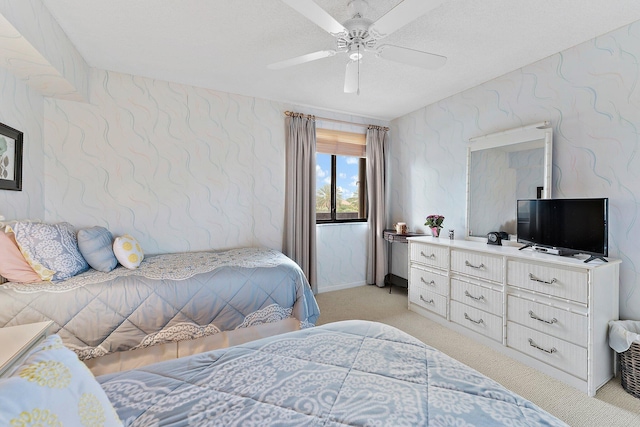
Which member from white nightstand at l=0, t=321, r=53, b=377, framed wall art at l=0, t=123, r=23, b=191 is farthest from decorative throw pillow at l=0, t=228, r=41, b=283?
white nightstand at l=0, t=321, r=53, b=377

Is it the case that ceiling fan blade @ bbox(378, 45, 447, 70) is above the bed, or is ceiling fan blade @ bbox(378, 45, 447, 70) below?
above

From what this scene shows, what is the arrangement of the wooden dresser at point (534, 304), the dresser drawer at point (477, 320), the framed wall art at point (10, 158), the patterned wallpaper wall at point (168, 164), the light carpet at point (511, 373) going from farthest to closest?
the patterned wallpaper wall at point (168, 164) → the dresser drawer at point (477, 320) → the framed wall art at point (10, 158) → the wooden dresser at point (534, 304) → the light carpet at point (511, 373)

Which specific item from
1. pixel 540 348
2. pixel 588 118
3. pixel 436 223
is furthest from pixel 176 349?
pixel 588 118

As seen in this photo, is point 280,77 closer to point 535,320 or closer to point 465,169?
point 465,169

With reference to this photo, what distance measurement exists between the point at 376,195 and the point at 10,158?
12.4ft

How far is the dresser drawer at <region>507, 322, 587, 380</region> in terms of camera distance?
76.0 inches

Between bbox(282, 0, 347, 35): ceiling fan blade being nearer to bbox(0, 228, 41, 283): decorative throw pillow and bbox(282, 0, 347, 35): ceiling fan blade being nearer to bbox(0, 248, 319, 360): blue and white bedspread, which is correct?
bbox(0, 248, 319, 360): blue and white bedspread

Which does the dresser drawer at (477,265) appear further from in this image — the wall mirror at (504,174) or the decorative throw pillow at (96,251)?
the decorative throw pillow at (96,251)

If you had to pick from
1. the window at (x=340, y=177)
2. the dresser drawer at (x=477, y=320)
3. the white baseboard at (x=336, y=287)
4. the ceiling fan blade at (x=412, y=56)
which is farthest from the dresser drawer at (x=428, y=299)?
the ceiling fan blade at (x=412, y=56)

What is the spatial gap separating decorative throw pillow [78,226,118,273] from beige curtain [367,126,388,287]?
10.2ft

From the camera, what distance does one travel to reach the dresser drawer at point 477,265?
2.45 meters

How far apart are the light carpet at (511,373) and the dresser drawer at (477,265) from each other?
0.62m

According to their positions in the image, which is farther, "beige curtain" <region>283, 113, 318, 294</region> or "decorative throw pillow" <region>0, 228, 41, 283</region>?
"beige curtain" <region>283, 113, 318, 294</region>

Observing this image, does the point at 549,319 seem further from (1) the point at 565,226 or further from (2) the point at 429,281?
(2) the point at 429,281
